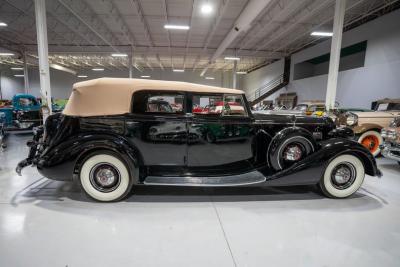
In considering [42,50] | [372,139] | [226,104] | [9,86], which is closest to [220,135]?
[226,104]

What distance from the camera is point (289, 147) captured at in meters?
3.04

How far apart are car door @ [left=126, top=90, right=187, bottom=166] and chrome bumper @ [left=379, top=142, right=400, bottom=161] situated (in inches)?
166

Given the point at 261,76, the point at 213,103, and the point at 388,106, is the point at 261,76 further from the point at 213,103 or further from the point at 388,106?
the point at 213,103

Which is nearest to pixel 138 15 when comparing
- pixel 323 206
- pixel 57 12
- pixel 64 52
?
pixel 57 12

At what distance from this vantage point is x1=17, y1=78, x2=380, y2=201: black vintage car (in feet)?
9.15

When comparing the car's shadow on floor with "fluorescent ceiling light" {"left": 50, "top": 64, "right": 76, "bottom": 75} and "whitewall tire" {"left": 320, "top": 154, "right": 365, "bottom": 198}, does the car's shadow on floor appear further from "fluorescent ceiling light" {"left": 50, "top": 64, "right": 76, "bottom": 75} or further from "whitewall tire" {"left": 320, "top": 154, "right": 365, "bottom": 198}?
"fluorescent ceiling light" {"left": 50, "top": 64, "right": 76, "bottom": 75}

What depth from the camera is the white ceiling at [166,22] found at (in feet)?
30.8

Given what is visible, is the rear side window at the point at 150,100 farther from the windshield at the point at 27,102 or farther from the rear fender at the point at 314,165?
the windshield at the point at 27,102

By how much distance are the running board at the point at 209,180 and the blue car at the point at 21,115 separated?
781 centimetres

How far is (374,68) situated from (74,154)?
13.1 meters

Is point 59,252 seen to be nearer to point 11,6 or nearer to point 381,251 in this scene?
point 381,251

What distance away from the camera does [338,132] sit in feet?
11.1

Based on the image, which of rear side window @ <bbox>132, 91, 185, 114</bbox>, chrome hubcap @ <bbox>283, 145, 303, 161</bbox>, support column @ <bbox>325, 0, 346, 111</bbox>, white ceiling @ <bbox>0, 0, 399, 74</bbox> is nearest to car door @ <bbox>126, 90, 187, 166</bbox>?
rear side window @ <bbox>132, 91, 185, 114</bbox>

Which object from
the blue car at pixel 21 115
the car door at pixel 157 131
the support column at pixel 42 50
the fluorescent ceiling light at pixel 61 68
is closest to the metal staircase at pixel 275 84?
the support column at pixel 42 50
